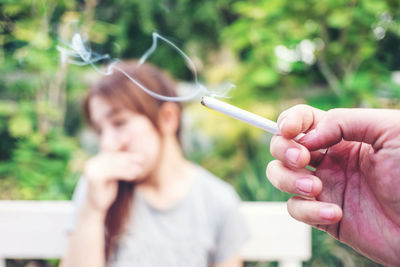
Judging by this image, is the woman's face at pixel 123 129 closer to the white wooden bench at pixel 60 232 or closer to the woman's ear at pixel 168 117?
the woman's ear at pixel 168 117

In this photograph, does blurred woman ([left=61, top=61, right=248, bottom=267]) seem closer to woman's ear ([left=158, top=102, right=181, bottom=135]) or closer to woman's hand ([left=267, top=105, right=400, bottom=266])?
woman's ear ([left=158, top=102, right=181, bottom=135])

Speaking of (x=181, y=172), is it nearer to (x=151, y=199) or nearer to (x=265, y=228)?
(x=151, y=199)

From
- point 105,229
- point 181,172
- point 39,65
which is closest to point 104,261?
point 105,229

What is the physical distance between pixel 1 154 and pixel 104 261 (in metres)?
1.31

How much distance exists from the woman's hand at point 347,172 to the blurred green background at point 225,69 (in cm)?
118

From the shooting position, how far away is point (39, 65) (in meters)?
1.78

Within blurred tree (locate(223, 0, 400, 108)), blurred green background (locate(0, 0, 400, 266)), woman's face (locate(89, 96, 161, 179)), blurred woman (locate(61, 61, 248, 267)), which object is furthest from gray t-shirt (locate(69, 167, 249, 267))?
blurred tree (locate(223, 0, 400, 108))

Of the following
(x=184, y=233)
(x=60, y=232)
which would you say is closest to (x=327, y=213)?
(x=184, y=233)

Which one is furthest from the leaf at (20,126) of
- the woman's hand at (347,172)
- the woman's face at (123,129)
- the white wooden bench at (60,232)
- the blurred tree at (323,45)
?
the woman's hand at (347,172)

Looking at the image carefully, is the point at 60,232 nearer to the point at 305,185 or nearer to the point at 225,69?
the point at 305,185

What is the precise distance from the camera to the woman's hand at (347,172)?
44cm

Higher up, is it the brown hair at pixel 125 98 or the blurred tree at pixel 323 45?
the blurred tree at pixel 323 45

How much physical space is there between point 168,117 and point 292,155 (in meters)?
0.62

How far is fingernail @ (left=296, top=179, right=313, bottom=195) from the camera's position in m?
0.44
